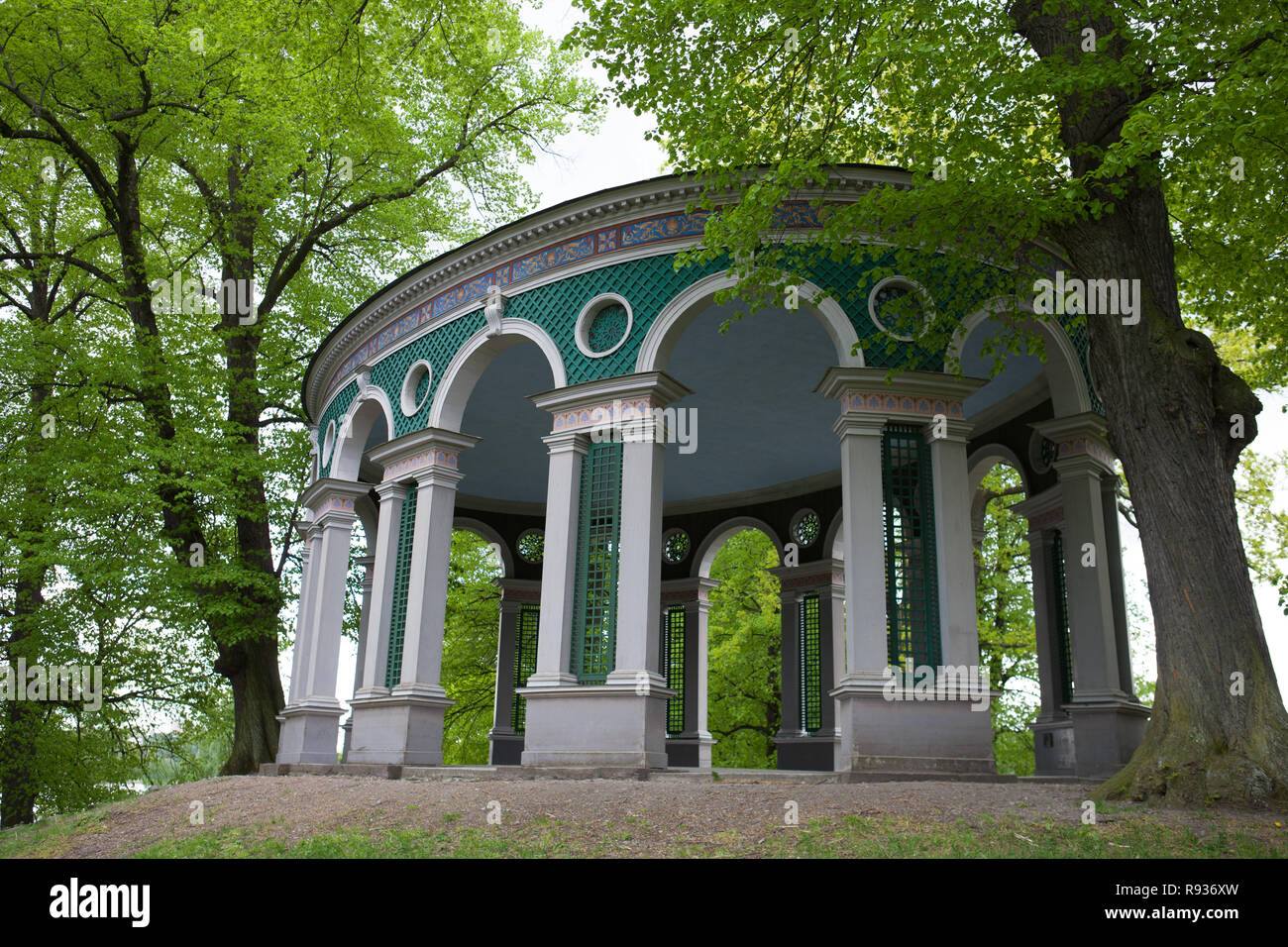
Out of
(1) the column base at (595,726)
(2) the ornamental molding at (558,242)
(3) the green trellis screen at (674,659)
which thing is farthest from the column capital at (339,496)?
(3) the green trellis screen at (674,659)

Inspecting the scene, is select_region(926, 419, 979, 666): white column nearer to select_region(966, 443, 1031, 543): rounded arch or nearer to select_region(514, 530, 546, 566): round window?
select_region(966, 443, 1031, 543): rounded arch

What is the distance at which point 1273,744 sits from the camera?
23.9 ft

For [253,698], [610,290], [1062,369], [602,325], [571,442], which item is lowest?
[253,698]

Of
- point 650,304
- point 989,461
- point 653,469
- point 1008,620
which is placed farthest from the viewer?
point 1008,620

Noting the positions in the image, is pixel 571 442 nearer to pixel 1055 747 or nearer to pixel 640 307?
pixel 640 307

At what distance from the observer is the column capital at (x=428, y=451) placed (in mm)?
13352

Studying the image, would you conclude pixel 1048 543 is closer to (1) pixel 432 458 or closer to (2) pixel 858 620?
(2) pixel 858 620

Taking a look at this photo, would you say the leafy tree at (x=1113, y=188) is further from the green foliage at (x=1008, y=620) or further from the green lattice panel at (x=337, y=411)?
the green foliage at (x=1008, y=620)

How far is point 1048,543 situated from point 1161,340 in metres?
5.82

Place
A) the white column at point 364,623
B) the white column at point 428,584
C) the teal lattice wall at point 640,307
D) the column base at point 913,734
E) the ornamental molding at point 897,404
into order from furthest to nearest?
1. the white column at point 364,623
2. the white column at point 428,584
3. the ornamental molding at point 897,404
4. the teal lattice wall at point 640,307
5. the column base at point 913,734

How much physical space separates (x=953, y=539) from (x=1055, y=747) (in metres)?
4.25

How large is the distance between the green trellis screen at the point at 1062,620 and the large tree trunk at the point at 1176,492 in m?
5.26

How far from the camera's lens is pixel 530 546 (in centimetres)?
2067

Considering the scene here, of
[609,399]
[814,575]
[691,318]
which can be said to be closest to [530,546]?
[814,575]
